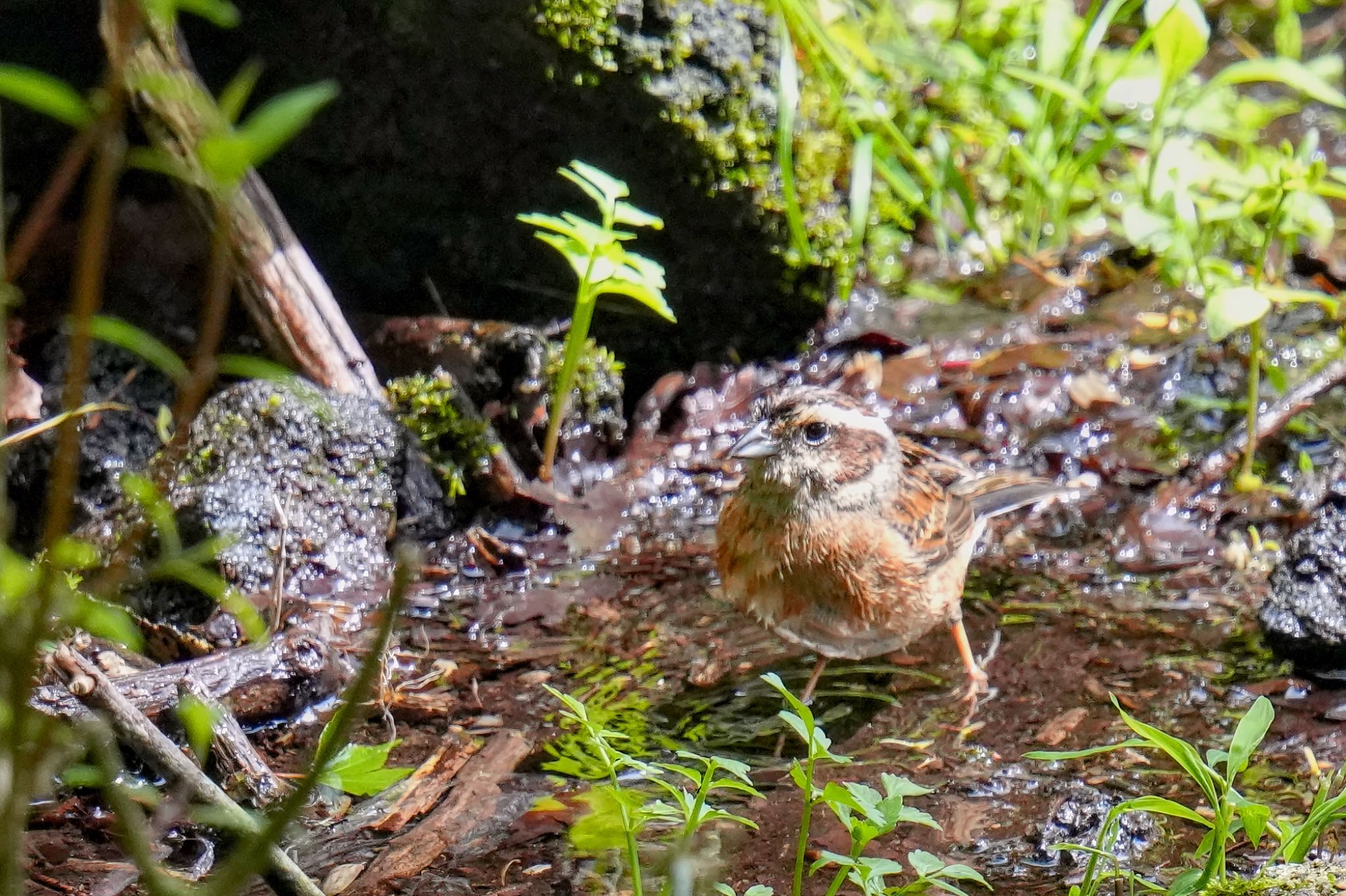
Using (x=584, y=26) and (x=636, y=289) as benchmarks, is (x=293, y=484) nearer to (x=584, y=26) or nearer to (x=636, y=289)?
(x=636, y=289)

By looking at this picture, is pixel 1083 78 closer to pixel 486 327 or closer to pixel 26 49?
pixel 486 327

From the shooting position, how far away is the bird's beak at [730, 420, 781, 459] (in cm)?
484

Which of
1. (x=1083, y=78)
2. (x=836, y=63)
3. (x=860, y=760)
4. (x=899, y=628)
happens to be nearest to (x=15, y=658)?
(x=860, y=760)

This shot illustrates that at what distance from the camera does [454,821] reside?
3.83 m

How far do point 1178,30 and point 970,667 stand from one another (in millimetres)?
3005

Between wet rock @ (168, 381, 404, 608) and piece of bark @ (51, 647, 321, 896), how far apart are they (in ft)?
7.56

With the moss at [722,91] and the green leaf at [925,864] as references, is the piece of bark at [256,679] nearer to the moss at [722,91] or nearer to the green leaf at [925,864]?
the green leaf at [925,864]

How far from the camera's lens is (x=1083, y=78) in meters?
7.00

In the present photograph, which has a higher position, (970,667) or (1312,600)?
(1312,600)

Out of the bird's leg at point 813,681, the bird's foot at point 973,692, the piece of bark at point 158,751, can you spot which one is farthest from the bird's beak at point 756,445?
the piece of bark at point 158,751

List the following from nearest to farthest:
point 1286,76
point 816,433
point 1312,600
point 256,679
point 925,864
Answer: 1. point 925,864
2. point 256,679
3. point 1312,600
4. point 816,433
5. point 1286,76

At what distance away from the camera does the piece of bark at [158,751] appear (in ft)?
8.48

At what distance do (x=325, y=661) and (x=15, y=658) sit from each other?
2.79m

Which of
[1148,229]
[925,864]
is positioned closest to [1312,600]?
[925,864]
